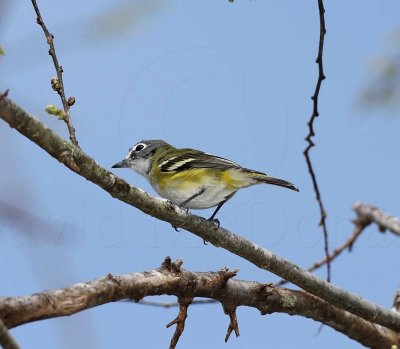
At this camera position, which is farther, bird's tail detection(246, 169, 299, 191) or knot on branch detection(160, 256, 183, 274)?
bird's tail detection(246, 169, 299, 191)

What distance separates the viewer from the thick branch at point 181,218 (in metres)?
3.78

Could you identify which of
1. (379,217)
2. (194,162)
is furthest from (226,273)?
(379,217)

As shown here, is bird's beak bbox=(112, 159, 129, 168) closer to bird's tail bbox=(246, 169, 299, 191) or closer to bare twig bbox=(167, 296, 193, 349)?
bird's tail bbox=(246, 169, 299, 191)

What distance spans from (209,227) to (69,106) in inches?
56.3

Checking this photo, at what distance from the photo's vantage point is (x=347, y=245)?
714cm

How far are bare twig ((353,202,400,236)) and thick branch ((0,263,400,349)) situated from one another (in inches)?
54.6

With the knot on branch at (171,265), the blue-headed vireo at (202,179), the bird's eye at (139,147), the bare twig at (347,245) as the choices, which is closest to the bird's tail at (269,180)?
the blue-headed vireo at (202,179)

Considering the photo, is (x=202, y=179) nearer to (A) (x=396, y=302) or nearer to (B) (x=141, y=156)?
(B) (x=141, y=156)

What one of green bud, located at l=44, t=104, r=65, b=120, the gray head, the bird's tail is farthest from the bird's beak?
green bud, located at l=44, t=104, r=65, b=120

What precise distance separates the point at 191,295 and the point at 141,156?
3.33 metres

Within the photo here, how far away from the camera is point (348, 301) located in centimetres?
552

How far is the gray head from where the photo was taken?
25.2 feet

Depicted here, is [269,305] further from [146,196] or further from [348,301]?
[146,196]

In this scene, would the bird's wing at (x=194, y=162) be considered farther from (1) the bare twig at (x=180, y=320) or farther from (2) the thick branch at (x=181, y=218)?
(1) the bare twig at (x=180, y=320)
